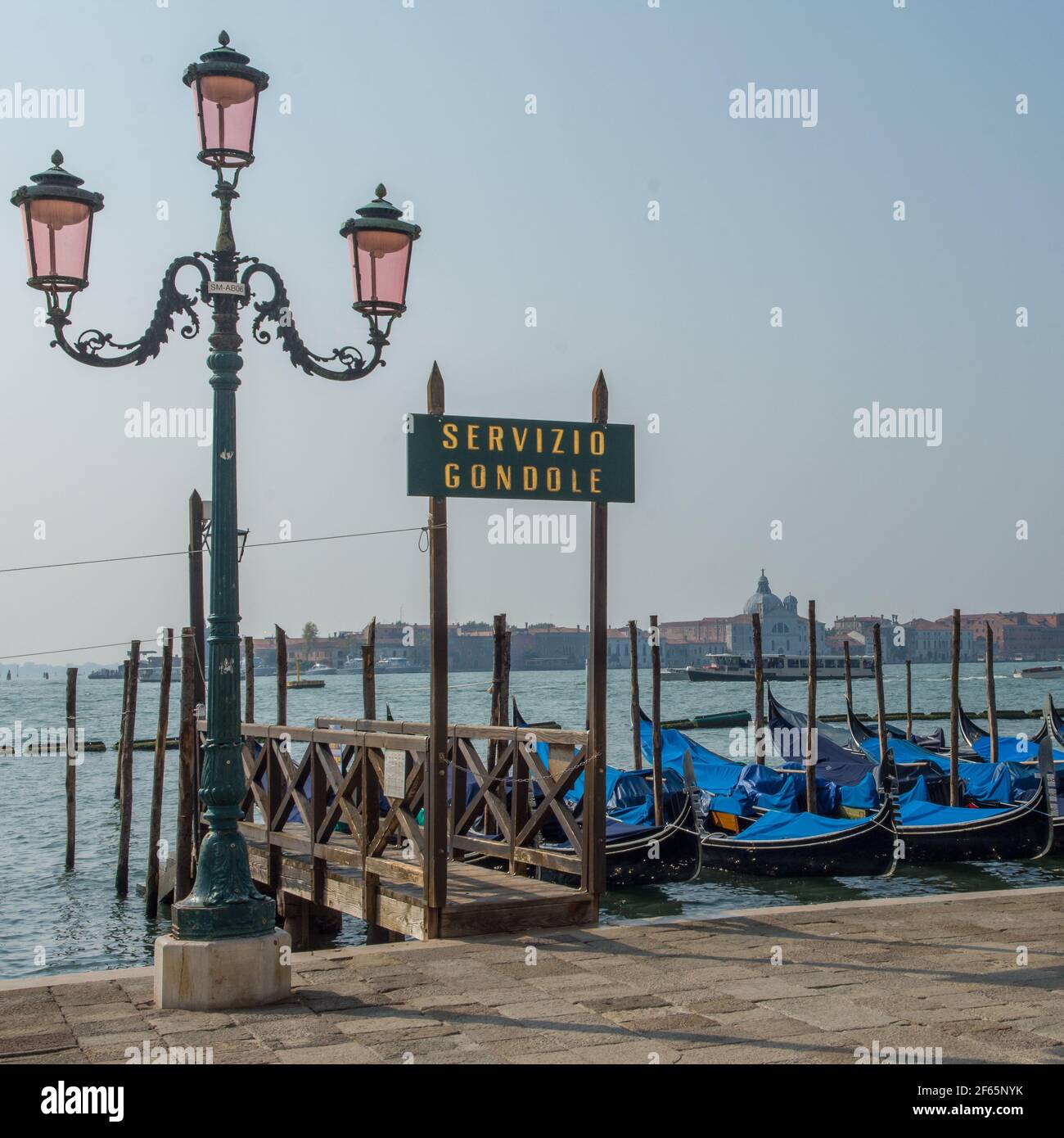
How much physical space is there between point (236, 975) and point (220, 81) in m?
3.68

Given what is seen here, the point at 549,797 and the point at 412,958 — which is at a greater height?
the point at 549,797

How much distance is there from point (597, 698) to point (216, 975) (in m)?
2.73

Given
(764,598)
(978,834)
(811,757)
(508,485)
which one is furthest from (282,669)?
(764,598)

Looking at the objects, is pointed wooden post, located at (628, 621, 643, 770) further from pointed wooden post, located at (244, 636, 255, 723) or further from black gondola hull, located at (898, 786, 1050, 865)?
black gondola hull, located at (898, 786, 1050, 865)

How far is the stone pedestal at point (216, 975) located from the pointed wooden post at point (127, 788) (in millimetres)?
11438

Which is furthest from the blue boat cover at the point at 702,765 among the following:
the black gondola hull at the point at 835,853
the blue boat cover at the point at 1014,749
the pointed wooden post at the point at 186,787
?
the pointed wooden post at the point at 186,787

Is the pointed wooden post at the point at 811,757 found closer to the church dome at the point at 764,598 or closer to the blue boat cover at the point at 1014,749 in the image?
the blue boat cover at the point at 1014,749

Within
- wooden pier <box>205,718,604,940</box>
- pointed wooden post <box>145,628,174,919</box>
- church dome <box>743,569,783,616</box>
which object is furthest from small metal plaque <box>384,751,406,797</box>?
church dome <box>743,569,783,616</box>

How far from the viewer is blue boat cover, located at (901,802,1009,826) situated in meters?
17.1

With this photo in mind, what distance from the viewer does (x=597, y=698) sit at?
25.2 feet

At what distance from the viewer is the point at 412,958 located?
6629 mm

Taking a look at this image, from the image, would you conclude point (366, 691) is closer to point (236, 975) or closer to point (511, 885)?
point (511, 885)

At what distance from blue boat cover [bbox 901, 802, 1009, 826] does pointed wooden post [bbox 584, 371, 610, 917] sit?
10.3 metres
